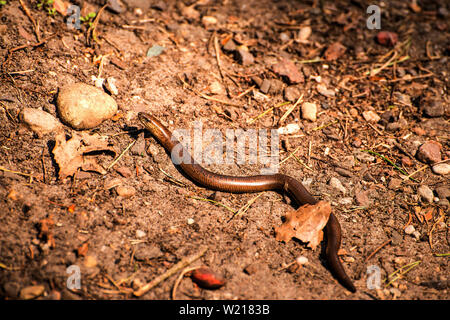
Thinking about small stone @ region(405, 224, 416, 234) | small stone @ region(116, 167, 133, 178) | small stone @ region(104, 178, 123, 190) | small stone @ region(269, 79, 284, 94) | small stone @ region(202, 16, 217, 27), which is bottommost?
small stone @ region(405, 224, 416, 234)

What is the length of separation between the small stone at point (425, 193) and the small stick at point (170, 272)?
8.82 feet

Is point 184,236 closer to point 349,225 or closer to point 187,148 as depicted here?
point 187,148

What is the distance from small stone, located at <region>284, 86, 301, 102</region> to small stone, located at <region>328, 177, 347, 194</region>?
4.48ft

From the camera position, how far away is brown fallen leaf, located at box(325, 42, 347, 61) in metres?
5.16

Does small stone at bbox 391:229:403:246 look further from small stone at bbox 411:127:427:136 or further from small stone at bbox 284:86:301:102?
small stone at bbox 284:86:301:102

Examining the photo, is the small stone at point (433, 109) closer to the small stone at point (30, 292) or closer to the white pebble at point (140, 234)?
the white pebble at point (140, 234)

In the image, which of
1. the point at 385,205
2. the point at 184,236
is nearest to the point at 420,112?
the point at 385,205

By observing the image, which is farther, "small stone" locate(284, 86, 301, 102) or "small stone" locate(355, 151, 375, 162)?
"small stone" locate(284, 86, 301, 102)

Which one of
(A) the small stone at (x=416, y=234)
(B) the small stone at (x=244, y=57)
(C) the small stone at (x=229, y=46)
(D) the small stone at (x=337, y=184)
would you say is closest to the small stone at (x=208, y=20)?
(C) the small stone at (x=229, y=46)

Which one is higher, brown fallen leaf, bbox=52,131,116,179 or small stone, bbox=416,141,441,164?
brown fallen leaf, bbox=52,131,116,179

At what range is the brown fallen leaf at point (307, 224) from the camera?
11.1ft

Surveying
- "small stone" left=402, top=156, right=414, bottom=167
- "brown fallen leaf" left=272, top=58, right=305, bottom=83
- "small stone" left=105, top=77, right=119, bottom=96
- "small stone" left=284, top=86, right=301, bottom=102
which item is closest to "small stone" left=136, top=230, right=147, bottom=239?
"small stone" left=105, top=77, right=119, bottom=96

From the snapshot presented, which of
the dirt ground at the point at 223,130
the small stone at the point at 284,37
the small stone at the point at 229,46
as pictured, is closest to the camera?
the dirt ground at the point at 223,130

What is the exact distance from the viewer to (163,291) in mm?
2908
